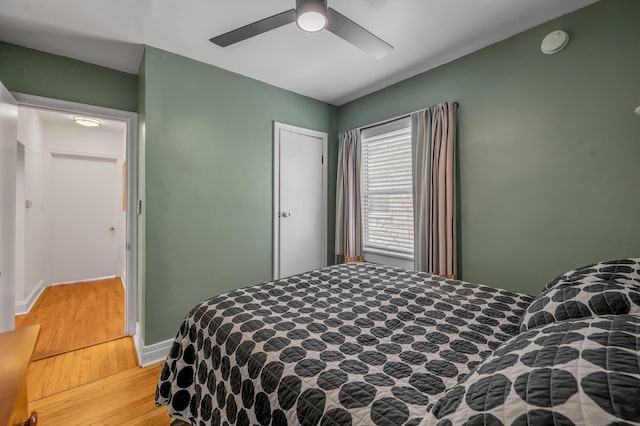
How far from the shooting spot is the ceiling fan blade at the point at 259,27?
5.30 ft

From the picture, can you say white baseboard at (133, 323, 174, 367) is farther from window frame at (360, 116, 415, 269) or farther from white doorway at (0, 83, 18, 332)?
window frame at (360, 116, 415, 269)

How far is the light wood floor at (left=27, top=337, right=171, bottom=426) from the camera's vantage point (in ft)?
5.73

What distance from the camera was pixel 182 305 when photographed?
2584mm

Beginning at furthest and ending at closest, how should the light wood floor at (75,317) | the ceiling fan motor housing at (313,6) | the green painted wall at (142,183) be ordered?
the light wood floor at (75,317) < the green painted wall at (142,183) < the ceiling fan motor housing at (313,6)

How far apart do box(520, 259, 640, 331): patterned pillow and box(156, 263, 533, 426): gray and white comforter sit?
0.17 m

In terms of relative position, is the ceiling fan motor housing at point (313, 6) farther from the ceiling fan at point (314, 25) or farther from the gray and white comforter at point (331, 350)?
the gray and white comforter at point (331, 350)

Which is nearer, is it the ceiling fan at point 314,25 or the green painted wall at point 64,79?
the ceiling fan at point 314,25

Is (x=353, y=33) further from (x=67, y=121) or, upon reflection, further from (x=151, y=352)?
(x=67, y=121)

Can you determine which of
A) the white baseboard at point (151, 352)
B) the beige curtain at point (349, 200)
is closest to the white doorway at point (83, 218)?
the white baseboard at point (151, 352)

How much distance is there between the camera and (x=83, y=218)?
4812 mm

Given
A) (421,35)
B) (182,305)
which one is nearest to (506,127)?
(421,35)

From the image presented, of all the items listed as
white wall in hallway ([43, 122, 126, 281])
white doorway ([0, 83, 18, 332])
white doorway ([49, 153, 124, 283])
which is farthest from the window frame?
white doorway ([49, 153, 124, 283])

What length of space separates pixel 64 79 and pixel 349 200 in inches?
117

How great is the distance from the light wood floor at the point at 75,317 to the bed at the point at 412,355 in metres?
1.89
